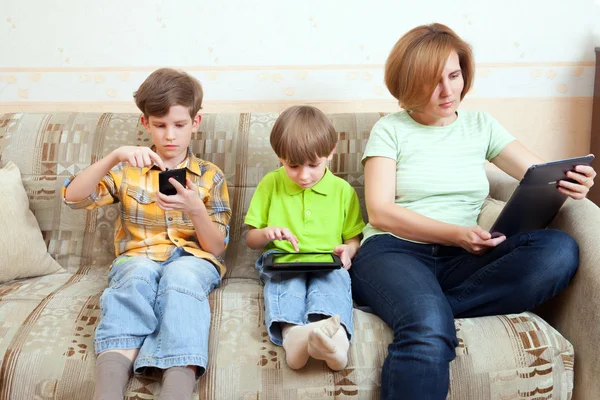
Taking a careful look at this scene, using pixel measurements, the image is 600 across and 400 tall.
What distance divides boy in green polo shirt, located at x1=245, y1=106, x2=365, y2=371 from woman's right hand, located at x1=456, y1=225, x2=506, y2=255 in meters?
0.32

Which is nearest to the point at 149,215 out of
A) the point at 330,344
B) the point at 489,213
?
the point at 330,344

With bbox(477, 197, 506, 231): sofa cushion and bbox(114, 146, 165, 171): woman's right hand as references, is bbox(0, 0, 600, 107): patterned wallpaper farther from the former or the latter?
bbox(114, 146, 165, 171): woman's right hand

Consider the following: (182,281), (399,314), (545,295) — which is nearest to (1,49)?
(182,281)

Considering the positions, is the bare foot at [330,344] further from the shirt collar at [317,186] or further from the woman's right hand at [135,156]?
the woman's right hand at [135,156]

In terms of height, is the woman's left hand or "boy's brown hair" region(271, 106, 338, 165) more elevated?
"boy's brown hair" region(271, 106, 338, 165)

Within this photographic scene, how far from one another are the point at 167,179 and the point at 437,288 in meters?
0.74

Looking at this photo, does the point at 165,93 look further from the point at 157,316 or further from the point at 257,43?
the point at 257,43

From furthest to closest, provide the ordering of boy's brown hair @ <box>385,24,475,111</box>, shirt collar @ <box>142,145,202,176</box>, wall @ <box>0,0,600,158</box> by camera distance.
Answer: wall @ <box>0,0,600,158</box>, shirt collar @ <box>142,145,202,176</box>, boy's brown hair @ <box>385,24,475,111</box>

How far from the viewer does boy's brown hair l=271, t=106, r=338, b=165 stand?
5.65 feet

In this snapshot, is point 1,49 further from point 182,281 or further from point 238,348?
point 238,348

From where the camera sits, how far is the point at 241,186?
2107 millimetres

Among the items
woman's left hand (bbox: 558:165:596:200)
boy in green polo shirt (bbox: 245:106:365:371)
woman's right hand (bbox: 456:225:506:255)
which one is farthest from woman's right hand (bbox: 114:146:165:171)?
woman's left hand (bbox: 558:165:596:200)

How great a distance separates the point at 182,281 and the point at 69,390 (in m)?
0.36

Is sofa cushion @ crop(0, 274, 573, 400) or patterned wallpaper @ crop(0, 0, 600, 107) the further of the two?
patterned wallpaper @ crop(0, 0, 600, 107)
